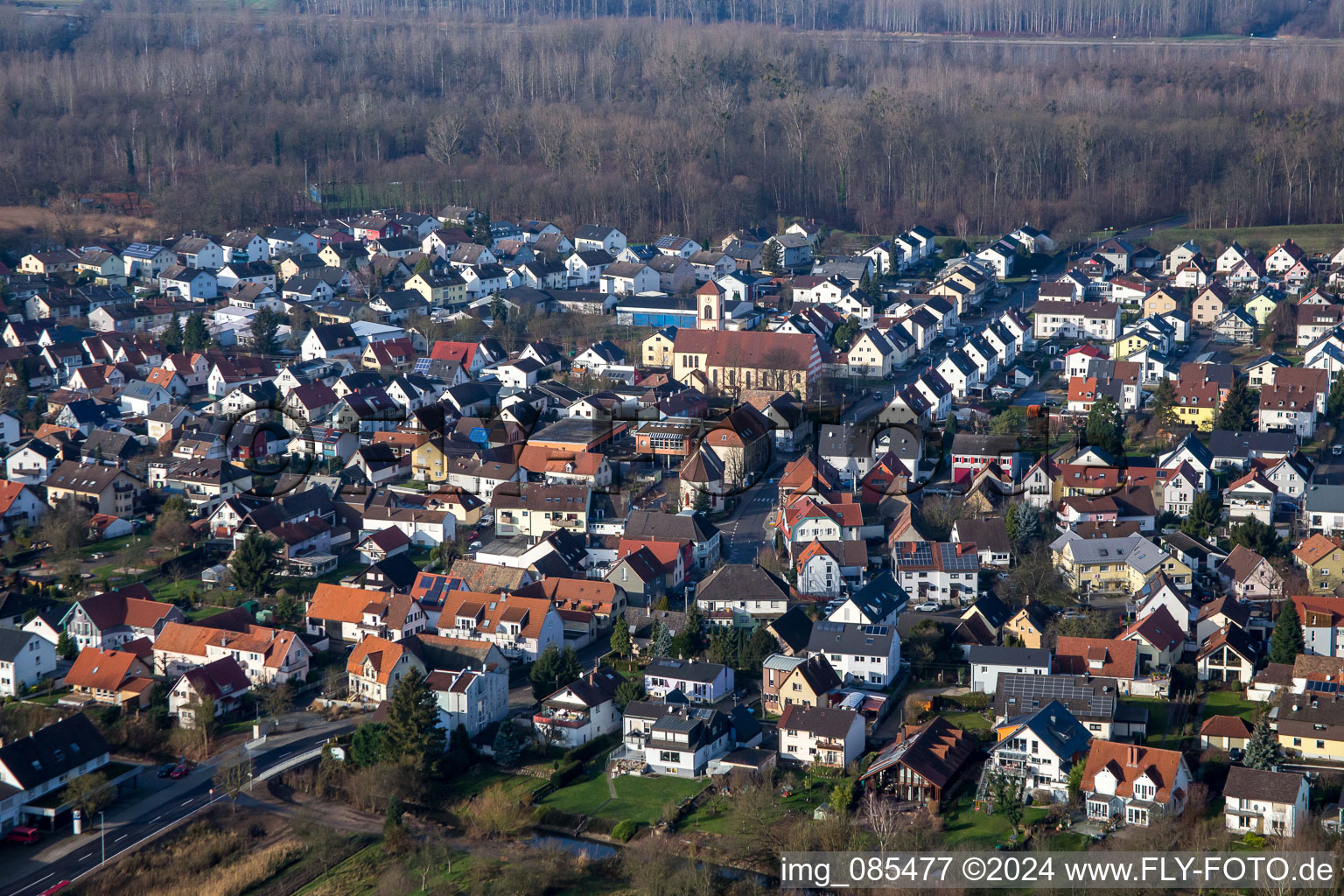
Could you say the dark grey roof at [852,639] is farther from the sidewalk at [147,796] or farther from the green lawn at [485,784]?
the sidewalk at [147,796]

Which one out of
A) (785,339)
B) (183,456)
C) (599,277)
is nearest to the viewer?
(183,456)

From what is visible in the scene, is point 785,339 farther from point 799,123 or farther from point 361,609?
point 799,123

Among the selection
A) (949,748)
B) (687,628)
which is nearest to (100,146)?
(687,628)

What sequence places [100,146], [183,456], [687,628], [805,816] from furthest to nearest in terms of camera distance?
[100,146]
[183,456]
[687,628]
[805,816]

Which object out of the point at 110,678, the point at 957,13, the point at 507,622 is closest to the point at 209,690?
the point at 110,678

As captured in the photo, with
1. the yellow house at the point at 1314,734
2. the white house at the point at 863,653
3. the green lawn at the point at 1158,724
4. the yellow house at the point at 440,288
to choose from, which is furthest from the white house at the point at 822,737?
the yellow house at the point at 440,288

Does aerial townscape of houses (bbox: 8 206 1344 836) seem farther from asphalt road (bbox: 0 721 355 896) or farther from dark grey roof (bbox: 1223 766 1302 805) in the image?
asphalt road (bbox: 0 721 355 896)

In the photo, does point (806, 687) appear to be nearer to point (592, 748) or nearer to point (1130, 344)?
point (592, 748)
